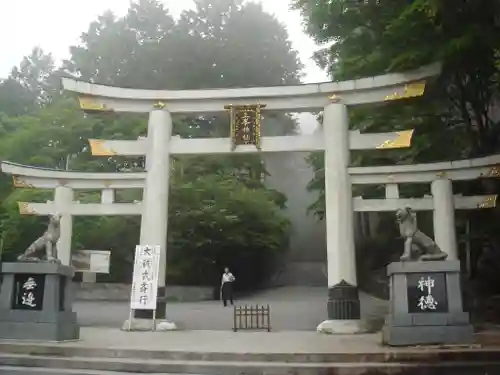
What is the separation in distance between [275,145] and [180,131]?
12.4 metres

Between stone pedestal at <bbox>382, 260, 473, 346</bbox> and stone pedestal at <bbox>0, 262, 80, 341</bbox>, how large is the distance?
5929mm

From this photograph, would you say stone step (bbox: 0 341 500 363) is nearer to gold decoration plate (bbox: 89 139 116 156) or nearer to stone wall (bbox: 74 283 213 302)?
gold decoration plate (bbox: 89 139 116 156)

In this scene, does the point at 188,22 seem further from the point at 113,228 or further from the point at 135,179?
the point at 135,179

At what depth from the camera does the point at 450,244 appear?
12.8 meters

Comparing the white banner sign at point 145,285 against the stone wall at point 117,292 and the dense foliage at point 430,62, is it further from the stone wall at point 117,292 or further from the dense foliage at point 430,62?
the stone wall at point 117,292

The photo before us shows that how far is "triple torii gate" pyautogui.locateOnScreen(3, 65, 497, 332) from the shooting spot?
1158 centimetres

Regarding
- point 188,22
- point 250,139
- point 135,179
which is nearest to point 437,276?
point 250,139

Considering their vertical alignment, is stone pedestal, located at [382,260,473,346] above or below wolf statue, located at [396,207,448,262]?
below

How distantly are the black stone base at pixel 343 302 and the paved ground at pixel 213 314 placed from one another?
102 centimetres

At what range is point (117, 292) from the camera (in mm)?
20281

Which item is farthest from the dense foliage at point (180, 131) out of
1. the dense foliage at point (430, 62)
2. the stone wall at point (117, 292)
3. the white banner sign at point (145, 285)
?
the white banner sign at point (145, 285)

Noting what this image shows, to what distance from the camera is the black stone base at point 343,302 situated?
11.2 m

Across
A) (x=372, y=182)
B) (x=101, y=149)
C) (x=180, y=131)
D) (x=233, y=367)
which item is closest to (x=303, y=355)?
(x=233, y=367)

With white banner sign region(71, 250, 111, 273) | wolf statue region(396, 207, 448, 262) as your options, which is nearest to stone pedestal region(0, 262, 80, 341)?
white banner sign region(71, 250, 111, 273)
